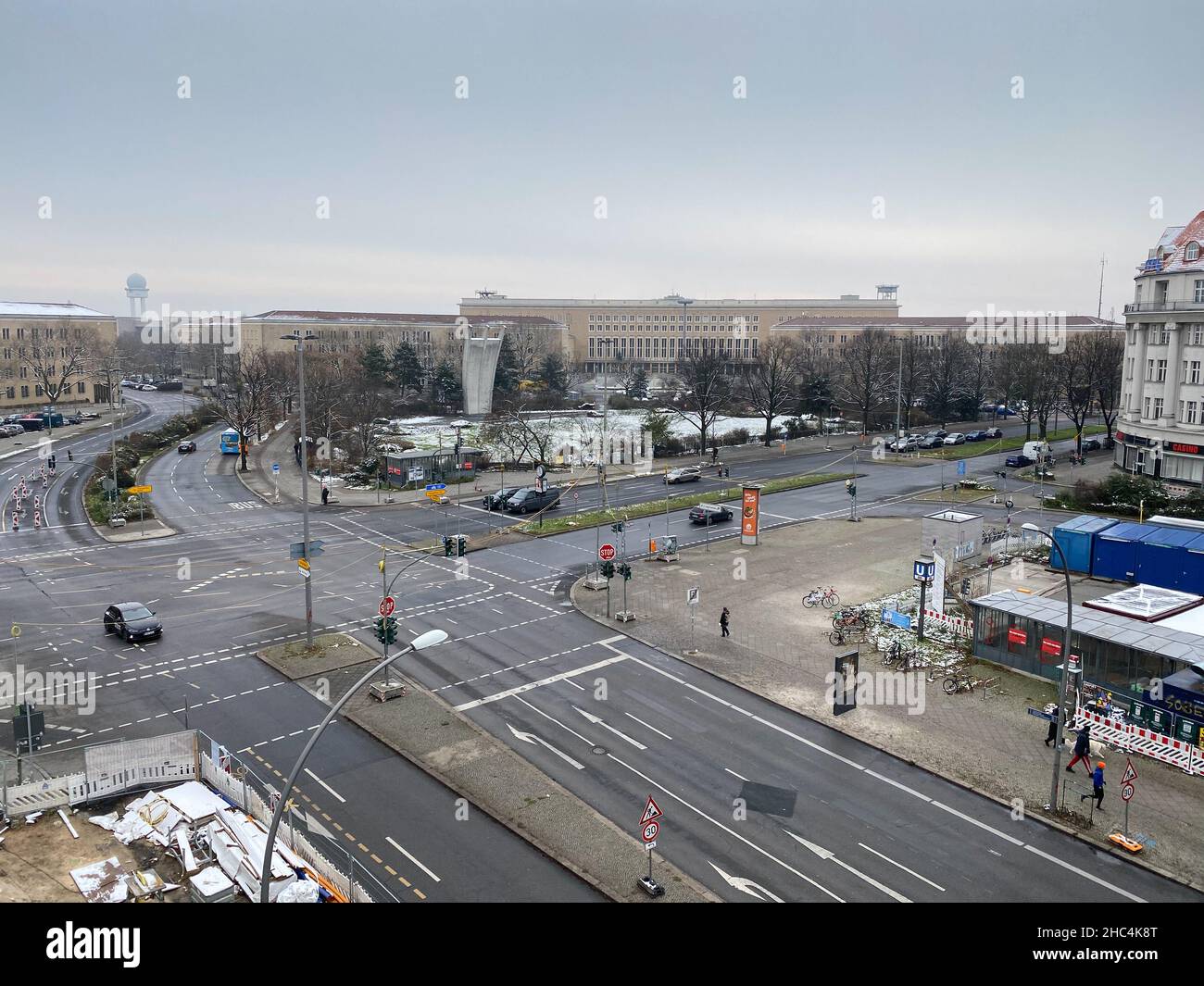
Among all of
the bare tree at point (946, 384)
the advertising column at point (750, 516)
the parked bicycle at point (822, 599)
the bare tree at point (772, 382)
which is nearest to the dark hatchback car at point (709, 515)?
the advertising column at point (750, 516)

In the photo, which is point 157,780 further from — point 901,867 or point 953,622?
point 953,622

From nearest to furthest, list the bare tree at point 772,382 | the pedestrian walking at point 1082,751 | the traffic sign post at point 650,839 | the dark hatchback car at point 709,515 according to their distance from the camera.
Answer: the traffic sign post at point 650,839 < the pedestrian walking at point 1082,751 < the dark hatchback car at point 709,515 < the bare tree at point 772,382

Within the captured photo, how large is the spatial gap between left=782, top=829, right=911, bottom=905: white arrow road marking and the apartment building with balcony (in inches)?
1960

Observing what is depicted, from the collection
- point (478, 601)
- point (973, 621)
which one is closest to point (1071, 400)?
point (973, 621)

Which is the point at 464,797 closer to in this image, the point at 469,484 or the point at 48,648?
the point at 48,648

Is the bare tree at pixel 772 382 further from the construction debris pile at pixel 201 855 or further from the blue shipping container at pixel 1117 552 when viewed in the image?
the construction debris pile at pixel 201 855

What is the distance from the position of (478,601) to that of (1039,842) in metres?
20.9

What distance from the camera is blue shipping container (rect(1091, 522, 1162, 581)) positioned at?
1430 inches

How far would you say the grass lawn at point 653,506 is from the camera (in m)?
46.8

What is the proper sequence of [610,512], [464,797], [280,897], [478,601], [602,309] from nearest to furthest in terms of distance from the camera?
[280,897] → [464,797] → [478,601] → [610,512] → [602,309]

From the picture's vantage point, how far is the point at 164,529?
152 feet

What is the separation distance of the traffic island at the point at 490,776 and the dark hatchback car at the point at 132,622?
4178mm

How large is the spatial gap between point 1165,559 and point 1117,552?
Result: 6.17 feet

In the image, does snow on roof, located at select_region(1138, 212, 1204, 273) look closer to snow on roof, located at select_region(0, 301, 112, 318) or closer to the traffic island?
the traffic island
